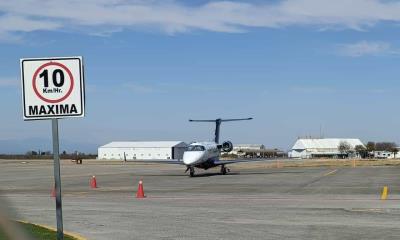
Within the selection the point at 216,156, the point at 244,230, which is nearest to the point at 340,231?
the point at 244,230

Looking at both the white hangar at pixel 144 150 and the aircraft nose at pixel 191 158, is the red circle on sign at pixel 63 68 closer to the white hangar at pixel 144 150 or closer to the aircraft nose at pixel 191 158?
the aircraft nose at pixel 191 158

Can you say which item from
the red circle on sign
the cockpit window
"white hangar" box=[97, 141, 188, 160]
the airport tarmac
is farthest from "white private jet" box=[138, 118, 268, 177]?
"white hangar" box=[97, 141, 188, 160]

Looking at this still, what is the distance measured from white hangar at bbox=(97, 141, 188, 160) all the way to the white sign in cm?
14595

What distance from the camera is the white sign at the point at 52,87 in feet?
24.8

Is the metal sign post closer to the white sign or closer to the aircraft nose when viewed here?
the white sign

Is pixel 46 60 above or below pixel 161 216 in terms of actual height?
above

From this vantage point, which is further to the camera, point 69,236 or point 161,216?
point 161,216

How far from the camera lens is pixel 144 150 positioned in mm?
158625

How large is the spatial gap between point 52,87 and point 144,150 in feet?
498

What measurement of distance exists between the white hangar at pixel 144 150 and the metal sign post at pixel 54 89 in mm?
145953

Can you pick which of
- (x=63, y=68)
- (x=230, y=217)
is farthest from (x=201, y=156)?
(x=63, y=68)

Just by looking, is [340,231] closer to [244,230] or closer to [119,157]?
[244,230]

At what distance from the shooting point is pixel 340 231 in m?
12.3

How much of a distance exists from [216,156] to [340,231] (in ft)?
114
